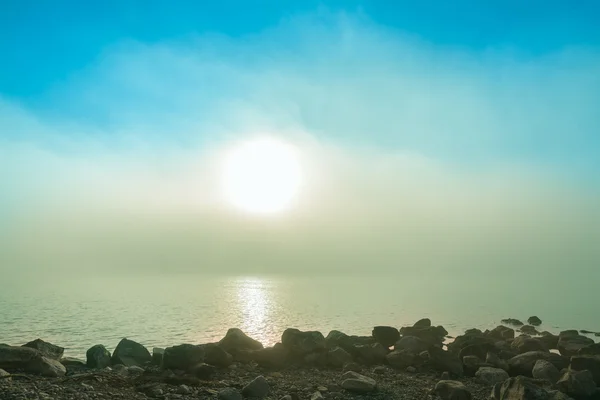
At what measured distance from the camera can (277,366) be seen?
879 inches

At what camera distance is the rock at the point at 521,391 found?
1479 centimetres

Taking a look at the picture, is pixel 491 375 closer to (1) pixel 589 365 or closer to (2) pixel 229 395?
(1) pixel 589 365

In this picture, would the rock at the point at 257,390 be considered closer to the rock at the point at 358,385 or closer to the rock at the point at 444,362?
the rock at the point at 358,385

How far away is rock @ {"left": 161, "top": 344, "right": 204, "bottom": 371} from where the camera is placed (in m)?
19.7

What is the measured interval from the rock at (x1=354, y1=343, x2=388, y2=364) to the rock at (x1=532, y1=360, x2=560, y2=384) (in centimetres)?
725

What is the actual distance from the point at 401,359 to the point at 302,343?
5.20 metres

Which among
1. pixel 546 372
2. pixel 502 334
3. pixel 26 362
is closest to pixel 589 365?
pixel 546 372

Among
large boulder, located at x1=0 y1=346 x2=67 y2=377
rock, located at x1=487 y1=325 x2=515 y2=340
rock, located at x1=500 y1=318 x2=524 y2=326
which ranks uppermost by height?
large boulder, located at x1=0 y1=346 x2=67 y2=377

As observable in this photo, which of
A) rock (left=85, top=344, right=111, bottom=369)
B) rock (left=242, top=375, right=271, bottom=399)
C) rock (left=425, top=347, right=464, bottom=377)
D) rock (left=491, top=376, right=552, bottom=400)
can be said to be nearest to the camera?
rock (left=491, top=376, right=552, bottom=400)

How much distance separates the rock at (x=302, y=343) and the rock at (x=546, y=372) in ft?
33.4

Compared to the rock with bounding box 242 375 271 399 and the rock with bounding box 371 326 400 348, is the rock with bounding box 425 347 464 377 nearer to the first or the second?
the rock with bounding box 371 326 400 348

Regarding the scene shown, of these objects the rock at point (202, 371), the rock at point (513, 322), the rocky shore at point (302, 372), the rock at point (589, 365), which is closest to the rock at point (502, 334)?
the rocky shore at point (302, 372)

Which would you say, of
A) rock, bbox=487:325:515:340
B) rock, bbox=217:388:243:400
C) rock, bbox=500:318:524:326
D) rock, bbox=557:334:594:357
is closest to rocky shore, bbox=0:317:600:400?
rock, bbox=217:388:243:400

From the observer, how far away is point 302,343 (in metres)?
23.5
